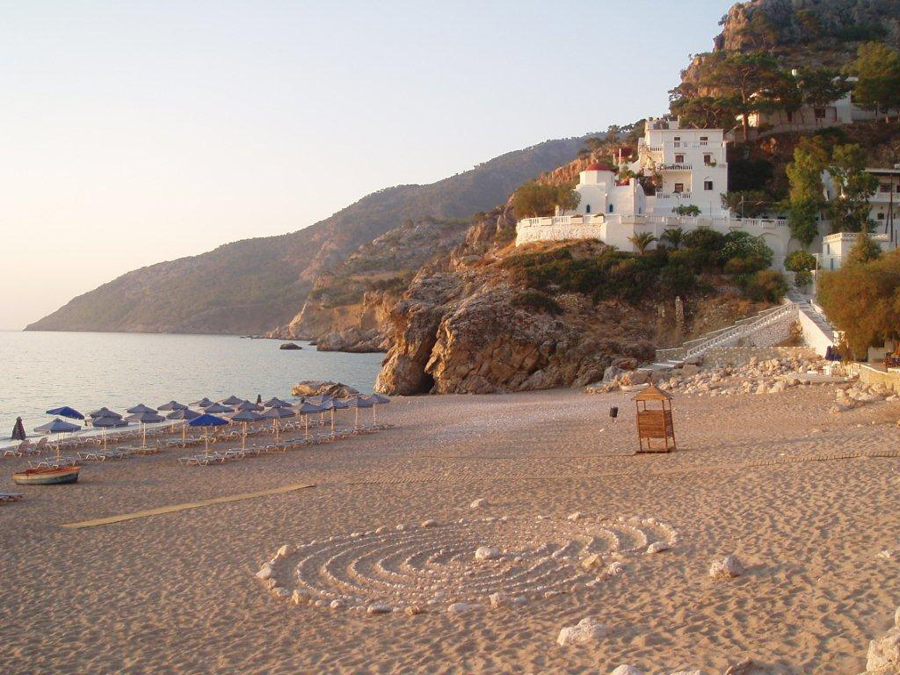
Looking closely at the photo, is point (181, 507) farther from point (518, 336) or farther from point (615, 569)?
point (518, 336)

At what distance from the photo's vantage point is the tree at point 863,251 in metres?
40.4

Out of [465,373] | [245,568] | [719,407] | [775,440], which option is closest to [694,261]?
[465,373]

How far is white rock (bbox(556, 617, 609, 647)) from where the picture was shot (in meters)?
7.65

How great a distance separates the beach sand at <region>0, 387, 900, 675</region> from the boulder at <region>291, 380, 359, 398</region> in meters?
20.9

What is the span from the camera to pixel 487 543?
1177 centimetres

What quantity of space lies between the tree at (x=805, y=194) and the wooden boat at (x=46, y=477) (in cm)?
4354

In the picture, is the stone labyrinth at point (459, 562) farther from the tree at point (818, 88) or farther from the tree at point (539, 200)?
the tree at point (818, 88)

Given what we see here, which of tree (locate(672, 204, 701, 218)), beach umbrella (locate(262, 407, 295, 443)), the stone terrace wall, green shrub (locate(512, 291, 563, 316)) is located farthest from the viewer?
tree (locate(672, 204, 701, 218))

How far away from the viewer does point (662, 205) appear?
5378 centimetres

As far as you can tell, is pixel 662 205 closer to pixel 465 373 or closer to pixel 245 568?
pixel 465 373

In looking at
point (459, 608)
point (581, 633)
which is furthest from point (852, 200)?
point (581, 633)

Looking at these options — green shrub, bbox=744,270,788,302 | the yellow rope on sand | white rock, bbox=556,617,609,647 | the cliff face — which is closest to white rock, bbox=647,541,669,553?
white rock, bbox=556,617,609,647

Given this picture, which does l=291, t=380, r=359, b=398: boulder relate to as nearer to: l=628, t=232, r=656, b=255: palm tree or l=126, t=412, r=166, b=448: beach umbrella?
l=126, t=412, r=166, b=448: beach umbrella

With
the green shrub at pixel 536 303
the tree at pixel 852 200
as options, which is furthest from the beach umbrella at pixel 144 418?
the tree at pixel 852 200
